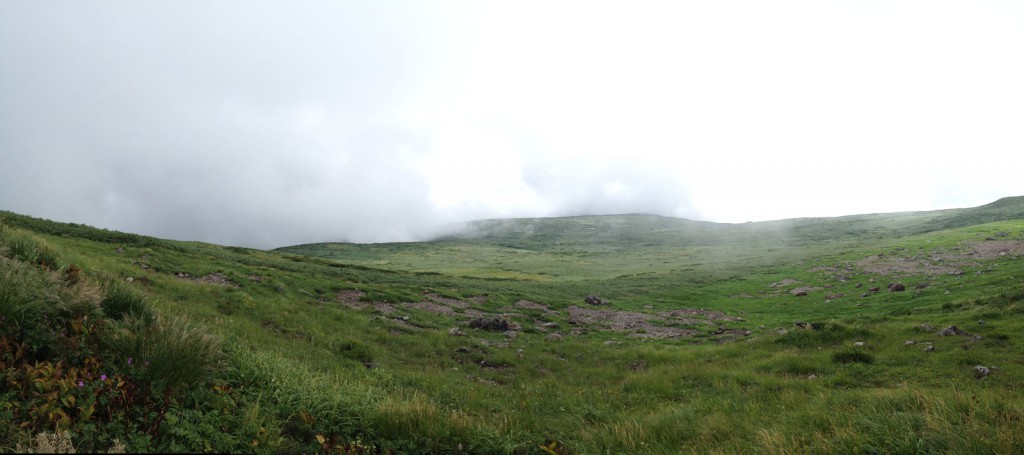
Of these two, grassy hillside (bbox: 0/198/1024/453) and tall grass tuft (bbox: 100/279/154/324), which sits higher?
tall grass tuft (bbox: 100/279/154/324)

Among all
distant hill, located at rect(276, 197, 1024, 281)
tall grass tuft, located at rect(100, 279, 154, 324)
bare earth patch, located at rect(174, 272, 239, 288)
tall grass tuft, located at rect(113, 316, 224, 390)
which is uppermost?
tall grass tuft, located at rect(100, 279, 154, 324)

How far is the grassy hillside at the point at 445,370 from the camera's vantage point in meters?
5.20

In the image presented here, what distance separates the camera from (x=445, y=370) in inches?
601

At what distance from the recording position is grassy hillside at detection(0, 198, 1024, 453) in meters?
5.20

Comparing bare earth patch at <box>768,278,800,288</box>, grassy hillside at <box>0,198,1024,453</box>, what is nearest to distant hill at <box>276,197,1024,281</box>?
bare earth patch at <box>768,278,800,288</box>

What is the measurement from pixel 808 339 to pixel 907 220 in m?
181

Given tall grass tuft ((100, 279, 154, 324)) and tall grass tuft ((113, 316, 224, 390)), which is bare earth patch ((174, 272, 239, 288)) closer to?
tall grass tuft ((100, 279, 154, 324))

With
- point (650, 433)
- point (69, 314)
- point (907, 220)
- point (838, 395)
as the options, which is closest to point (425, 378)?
point (650, 433)

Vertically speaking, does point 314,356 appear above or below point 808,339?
above

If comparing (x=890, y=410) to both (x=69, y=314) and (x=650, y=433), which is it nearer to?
(x=650, y=433)

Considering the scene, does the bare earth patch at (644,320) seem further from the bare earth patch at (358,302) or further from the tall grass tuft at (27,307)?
the tall grass tuft at (27,307)

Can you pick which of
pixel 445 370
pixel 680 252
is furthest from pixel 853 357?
pixel 680 252

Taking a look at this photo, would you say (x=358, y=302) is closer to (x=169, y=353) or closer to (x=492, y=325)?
(x=492, y=325)

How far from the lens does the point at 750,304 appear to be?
3916cm
